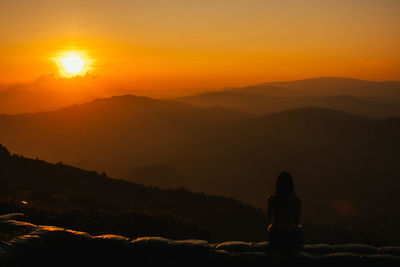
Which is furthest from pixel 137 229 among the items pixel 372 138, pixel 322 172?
pixel 372 138

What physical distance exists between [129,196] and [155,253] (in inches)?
907

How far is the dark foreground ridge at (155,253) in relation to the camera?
6.51 metres

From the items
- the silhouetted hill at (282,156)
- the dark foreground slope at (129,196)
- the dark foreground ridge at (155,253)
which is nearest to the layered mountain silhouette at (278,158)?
the silhouetted hill at (282,156)

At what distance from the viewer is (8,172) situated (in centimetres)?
2983

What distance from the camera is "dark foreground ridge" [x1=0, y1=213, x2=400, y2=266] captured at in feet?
21.4

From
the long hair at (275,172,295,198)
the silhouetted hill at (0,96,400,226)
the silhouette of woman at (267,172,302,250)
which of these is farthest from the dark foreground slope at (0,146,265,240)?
the silhouetted hill at (0,96,400,226)

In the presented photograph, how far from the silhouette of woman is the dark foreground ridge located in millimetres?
259

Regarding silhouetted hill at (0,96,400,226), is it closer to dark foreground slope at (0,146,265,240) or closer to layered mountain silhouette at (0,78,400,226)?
layered mountain silhouette at (0,78,400,226)

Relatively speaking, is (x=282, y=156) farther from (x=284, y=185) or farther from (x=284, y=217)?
(x=284, y=217)

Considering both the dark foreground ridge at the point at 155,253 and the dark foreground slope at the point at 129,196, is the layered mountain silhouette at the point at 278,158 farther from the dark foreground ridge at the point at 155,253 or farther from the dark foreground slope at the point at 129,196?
the dark foreground ridge at the point at 155,253

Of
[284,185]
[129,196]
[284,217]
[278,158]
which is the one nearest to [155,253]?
[284,217]

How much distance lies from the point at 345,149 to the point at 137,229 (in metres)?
101

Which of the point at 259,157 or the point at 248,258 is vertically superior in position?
the point at 259,157

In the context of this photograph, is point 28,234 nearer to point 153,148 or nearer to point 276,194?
point 276,194
